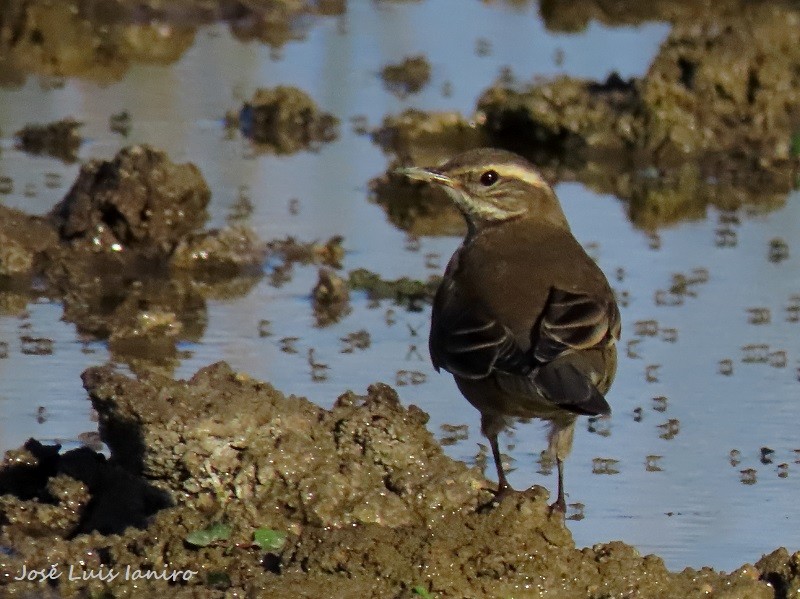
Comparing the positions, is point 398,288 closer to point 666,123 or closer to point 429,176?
point 429,176

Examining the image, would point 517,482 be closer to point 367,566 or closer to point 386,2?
point 367,566

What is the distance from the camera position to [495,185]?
28.4 feet

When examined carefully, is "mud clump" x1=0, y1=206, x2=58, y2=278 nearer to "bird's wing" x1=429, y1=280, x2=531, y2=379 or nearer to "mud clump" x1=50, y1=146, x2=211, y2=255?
"mud clump" x1=50, y1=146, x2=211, y2=255

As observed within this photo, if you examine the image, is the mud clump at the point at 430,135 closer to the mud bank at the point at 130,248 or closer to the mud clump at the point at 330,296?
the mud bank at the point at 130,248

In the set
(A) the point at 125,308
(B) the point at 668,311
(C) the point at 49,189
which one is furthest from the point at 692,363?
(C) the point at 49,189

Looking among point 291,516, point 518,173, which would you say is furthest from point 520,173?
point 291,516

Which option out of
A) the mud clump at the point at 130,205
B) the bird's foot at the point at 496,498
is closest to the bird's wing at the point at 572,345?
the bird's foot at the point at 496,498

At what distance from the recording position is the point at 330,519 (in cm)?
681

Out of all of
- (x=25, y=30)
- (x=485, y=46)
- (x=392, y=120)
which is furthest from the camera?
(x=485, y=46)

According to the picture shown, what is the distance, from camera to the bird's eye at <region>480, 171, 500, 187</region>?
866 cm

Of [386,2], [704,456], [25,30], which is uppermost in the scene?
[704,456]

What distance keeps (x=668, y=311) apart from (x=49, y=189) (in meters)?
4.50

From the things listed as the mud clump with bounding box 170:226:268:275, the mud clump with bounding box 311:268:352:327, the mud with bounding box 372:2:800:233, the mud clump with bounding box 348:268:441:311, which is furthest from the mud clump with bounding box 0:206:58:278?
the mud with bounding box 372:2:800:233

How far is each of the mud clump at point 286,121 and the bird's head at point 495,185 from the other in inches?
279
